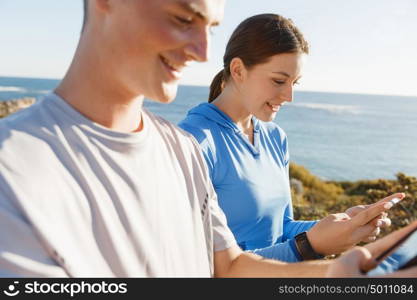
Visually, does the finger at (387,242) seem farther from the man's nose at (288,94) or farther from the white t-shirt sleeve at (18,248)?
the man's nose at (288,94)

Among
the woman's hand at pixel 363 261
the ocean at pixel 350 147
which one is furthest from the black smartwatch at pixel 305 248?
the ocean at pixel 350 147

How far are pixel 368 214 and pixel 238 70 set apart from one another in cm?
100

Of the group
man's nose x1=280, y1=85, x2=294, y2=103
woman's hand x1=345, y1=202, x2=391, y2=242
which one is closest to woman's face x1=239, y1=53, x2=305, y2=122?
man's nose x1=280, y1=85, x2=294, y2=103

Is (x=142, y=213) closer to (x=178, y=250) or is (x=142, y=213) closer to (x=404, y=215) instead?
(x=178, y=250)

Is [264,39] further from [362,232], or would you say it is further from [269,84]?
[362,232]

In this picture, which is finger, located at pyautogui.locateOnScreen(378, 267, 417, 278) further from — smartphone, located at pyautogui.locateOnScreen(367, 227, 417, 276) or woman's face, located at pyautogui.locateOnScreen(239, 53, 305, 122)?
woman's face, located at pyautogui.locateOnScreen(239, 53, 305, 122)

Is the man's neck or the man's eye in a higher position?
the man's eye

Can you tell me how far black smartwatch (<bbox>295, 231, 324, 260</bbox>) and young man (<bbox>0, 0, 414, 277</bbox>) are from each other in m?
0.72

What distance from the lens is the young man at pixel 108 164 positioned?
0.91 m

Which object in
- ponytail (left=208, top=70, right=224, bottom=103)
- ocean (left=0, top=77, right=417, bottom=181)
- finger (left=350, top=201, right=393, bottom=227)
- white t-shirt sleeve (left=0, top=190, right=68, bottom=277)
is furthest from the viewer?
ocean (left=0, top=77, right=417, bottom=181)

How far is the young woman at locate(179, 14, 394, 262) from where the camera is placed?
1.93 m

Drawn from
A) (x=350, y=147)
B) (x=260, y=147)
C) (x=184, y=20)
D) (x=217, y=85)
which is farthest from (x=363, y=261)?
(x=350, y=147)

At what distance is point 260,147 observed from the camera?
2.39 m

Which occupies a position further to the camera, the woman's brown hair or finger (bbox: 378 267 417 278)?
the woman's brown hair
